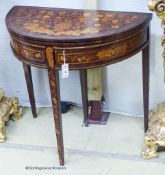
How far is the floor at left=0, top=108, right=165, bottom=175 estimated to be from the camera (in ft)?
5.54

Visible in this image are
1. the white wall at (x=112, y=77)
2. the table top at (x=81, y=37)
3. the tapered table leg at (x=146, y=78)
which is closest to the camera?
the table top at (x=81, y=37)

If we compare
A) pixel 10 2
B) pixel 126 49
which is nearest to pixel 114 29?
pixel 126 49

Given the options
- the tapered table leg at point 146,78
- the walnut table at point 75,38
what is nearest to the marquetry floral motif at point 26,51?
the walnut table at point 75,38

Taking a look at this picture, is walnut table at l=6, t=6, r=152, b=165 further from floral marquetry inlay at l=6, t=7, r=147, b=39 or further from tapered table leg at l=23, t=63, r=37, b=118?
tapered table leg at l=23, t=63, r=37, b=118

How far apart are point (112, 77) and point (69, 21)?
50 centimetres

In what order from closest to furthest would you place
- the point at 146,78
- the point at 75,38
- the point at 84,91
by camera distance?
1. the point at 75,38
2. the point at 146,78
3. the point at 84,91

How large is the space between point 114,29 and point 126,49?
0.30 feet

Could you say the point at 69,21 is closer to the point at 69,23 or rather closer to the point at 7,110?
the point at 69,23

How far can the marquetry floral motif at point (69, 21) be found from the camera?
146 cm

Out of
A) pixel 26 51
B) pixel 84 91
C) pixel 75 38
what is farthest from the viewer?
pixel 84 91

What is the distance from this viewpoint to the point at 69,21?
1565 millimetres

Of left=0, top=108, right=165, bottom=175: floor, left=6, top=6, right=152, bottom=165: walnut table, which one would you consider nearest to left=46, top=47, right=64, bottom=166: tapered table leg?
left=6, top=6, right=152, bottom=165: walnut table

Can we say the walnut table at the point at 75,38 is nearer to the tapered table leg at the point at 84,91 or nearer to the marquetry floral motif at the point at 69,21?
the marquetry floral motif at the point at 69,21

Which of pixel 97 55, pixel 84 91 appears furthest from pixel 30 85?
pixel 97 55
